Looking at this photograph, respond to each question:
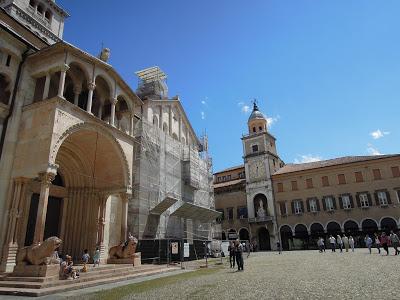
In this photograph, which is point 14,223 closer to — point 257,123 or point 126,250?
point 126,250

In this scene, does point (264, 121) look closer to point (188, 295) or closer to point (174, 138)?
point (174, 138)

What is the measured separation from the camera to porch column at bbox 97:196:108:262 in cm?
1708

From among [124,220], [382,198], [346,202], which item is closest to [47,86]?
[124,220]

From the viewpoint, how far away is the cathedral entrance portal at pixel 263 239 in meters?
45.7

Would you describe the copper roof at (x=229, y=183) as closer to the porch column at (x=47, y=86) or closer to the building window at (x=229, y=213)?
the building window at (x=229, y=213)

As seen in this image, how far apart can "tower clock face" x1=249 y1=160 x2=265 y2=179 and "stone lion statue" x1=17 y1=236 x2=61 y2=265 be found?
39.7 meters

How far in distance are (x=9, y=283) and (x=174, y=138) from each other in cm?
2124

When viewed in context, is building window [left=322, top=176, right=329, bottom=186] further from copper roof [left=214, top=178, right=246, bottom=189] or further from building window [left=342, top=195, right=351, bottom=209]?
copper roof [left=214, top=178, right=246, bottom=189]

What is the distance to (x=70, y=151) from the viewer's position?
17.0 m

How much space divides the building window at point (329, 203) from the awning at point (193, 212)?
1982cm

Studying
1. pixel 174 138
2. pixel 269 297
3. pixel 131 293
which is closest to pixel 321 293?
pixel 269 297

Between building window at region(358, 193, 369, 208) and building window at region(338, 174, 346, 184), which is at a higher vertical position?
building window at region(338, 174, 346, 184)

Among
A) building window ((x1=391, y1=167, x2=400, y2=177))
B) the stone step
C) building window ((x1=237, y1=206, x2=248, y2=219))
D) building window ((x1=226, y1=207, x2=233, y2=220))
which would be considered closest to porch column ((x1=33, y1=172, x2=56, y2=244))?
the stone step

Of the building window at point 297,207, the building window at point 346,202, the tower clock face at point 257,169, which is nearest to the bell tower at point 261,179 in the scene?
the tower clock face at point 257,169
